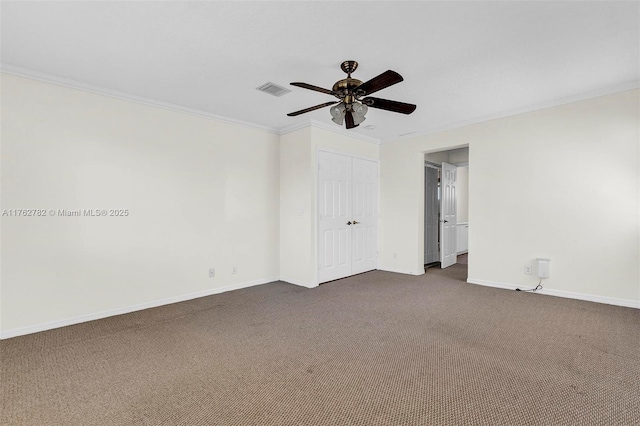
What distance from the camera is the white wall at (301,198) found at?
484 cm

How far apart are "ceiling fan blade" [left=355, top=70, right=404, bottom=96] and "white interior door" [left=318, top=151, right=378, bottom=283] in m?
2.25

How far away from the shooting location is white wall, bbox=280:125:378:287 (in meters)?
4.84

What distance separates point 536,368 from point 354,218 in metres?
3.59

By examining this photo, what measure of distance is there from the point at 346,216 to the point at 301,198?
934 millimetres

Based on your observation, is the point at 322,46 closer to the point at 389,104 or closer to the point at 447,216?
the point at 389,104

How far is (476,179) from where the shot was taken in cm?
485

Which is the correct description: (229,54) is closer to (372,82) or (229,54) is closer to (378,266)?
(372,82)

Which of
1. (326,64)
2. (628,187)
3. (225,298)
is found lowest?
(225,298)

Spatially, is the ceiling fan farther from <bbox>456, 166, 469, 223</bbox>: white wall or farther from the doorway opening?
<bbox>456, 166, 469, 223</bbox>: white wall

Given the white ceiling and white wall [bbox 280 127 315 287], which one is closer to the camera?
the white ceiling

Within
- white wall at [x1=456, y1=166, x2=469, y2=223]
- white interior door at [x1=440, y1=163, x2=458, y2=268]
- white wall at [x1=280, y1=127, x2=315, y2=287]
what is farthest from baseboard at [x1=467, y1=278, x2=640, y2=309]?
white wall at [x1=456, y1=166, x2=469, y2=223]

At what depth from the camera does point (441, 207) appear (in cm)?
623

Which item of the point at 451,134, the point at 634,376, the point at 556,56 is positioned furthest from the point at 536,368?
the point at 451,134

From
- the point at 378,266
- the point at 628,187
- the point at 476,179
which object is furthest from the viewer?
the point at 378,266
